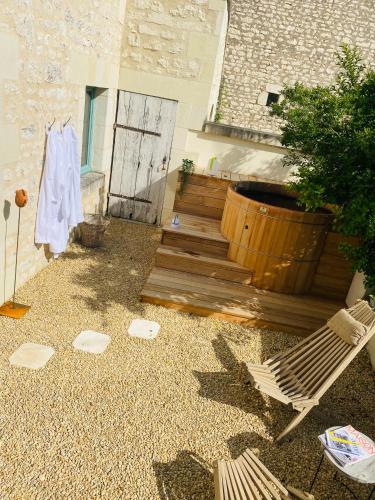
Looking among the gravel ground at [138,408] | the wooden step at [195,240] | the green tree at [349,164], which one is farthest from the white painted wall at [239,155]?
the gravel ground at [138,408]

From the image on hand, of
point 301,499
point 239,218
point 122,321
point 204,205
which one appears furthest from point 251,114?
point 301,499

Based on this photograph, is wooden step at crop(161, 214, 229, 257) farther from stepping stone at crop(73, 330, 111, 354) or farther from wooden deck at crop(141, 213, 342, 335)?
stepping stone at crop(73, 330, 111, 354)

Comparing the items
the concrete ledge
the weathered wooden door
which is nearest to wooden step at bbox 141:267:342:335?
the weathered wooden door

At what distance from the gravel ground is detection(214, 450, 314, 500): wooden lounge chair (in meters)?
0.27

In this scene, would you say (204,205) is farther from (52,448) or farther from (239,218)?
(52,448)

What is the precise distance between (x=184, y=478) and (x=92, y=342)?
1807 mm

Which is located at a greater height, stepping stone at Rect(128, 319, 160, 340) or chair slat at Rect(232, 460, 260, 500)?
chair slat at Rect(232, 460, 260, 500)

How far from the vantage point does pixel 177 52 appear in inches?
285

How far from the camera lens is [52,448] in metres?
2.95

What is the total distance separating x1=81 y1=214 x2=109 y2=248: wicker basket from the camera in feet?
21.5

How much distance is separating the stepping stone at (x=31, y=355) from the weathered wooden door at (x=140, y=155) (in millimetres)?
4738

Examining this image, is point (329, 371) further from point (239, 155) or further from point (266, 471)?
point (239, 155)

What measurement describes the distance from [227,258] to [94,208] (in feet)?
9.86

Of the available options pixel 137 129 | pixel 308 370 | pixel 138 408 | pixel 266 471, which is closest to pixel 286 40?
pixel 137 129
